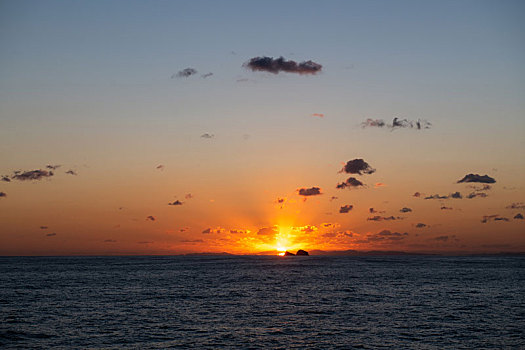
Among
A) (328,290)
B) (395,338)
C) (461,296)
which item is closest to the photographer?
(395,338)

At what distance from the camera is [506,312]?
62.5 m

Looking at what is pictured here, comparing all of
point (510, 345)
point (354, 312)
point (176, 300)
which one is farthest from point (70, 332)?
point (510, 345)

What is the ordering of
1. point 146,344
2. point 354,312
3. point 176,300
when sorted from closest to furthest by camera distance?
point 146,344, point 354,312, point 176,300

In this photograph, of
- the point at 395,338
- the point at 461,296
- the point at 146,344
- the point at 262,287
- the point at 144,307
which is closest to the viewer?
the point at 146,344

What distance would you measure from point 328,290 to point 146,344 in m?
52.0

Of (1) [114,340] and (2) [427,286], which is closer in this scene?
(1) [114,340]

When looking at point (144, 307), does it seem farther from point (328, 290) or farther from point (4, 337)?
point (328, 290)

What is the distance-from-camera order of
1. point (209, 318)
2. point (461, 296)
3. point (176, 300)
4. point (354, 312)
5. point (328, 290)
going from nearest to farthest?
point (209, 318), point (354, 312), point (176, 300), point (461, 296), point (328, 290)

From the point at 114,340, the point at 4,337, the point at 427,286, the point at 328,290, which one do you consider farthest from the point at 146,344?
the point at 427,286

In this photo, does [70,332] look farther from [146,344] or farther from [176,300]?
[176,300]

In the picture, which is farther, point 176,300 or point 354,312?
point 176,300

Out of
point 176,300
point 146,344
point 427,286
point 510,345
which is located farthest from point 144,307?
point 427,286

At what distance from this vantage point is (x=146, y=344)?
44000mm

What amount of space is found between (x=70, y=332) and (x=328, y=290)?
2042 inches
